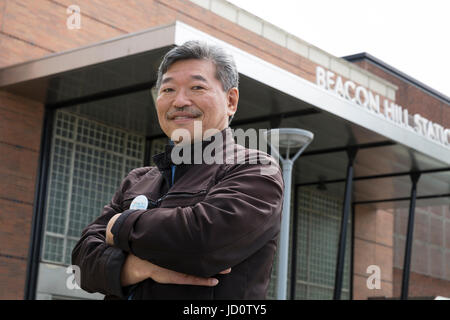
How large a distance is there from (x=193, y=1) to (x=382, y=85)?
9.06m

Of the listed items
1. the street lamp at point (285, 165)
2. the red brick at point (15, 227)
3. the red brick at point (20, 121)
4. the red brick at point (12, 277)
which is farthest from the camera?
the red brick at point (20, 121)

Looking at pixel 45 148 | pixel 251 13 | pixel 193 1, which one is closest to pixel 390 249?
pixel 251 13

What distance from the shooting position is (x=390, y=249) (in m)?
24.3

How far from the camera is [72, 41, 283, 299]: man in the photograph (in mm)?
1879

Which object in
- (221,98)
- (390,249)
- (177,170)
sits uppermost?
(390,249)

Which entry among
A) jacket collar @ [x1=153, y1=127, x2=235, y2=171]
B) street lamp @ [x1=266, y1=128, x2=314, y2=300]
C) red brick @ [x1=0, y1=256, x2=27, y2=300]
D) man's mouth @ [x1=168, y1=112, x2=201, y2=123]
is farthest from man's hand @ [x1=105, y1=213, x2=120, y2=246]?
red brick @ [x1=0, y1=256, x2=27, y2=300]

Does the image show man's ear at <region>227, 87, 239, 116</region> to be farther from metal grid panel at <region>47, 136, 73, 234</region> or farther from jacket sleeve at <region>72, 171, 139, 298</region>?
Answer: metal grid panel at <region>47, 136, 73, 234</region>

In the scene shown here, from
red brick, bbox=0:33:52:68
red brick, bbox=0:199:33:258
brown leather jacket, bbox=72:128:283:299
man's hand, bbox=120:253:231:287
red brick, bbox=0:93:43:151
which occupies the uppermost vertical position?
red brick, bbox=0:33:52:68

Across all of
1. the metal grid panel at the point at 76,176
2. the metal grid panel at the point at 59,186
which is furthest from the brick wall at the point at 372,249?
the metal grid panel at the point at 59,186

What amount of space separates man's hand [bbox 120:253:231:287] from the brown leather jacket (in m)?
0.02

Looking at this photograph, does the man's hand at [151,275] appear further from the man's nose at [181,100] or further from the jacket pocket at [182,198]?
the man's nose at [181,100]

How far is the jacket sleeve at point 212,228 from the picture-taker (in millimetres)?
1863
